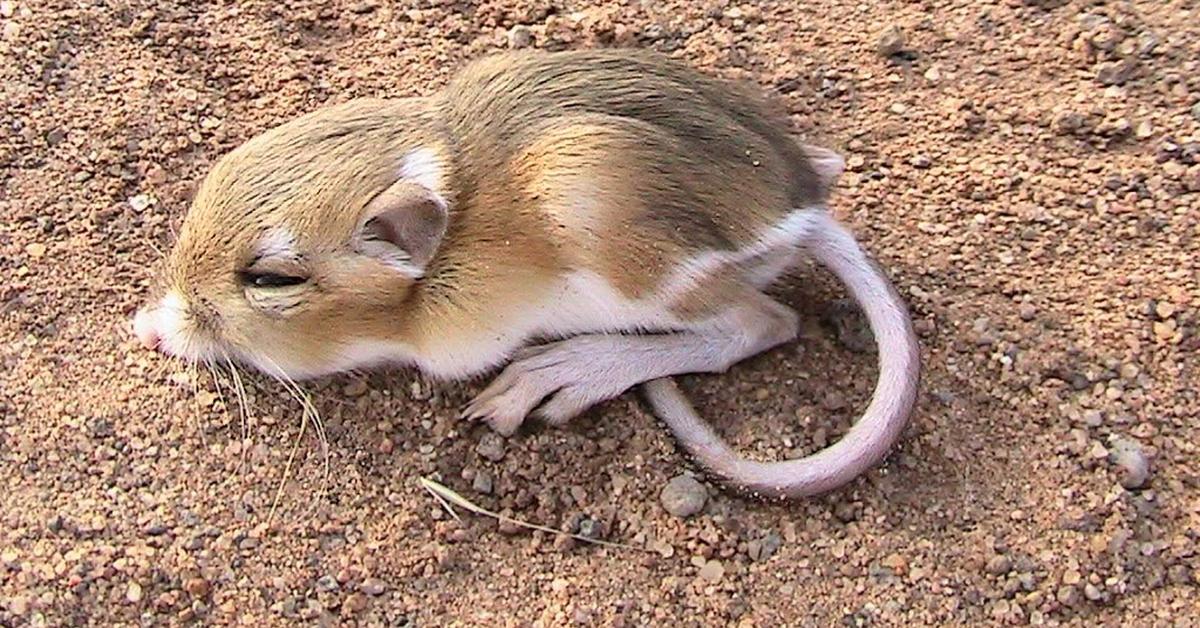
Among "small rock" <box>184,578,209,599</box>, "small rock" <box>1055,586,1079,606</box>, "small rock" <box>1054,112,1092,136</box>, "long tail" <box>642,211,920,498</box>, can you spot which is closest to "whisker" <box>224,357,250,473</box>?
"small rock" <box>184,578,209,599</box>

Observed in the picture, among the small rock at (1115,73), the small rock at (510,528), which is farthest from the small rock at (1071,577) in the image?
the small rock at (1115,73)

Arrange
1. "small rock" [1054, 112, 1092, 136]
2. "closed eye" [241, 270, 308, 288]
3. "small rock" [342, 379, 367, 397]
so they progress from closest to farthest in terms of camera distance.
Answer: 1. "closed eye" [241, 270, 308, 288]
2. "small rock" [342, 379, 367, 397]
3. "small rock" [1054, 112, 1092, 136]

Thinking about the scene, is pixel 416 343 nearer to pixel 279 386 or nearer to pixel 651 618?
pixel 279 386

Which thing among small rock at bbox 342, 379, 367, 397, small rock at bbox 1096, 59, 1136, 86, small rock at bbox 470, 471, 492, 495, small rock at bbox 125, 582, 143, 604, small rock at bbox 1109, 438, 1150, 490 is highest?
small rock at bbox 1096, 59, 1136, 86

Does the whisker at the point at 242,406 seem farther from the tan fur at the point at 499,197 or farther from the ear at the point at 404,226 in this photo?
the ear at the point at 404,226

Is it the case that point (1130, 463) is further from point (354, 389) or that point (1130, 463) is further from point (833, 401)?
point (354, 389)

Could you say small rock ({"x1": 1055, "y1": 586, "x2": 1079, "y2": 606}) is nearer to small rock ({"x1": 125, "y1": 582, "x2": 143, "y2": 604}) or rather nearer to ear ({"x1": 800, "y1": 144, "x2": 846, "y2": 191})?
ear ({"x1": 800, "y1": 144, "x2": 846, "y2": 191})

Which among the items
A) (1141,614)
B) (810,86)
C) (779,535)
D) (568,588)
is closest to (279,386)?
(568,588)
